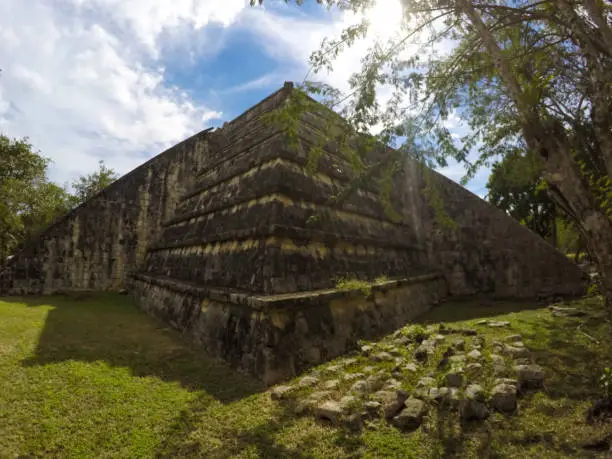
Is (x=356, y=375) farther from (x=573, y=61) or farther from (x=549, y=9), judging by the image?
(x=573, y=61)

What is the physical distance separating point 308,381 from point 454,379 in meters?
1.84

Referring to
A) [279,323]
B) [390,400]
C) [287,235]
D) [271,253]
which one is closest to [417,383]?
[390,400]

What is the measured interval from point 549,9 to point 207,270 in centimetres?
782

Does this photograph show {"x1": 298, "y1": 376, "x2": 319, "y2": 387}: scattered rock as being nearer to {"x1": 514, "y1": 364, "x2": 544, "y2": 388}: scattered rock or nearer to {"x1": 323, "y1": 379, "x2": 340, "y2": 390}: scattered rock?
{"x1": 323, "y1": 379, "x2": 340, "y2": 390}: scattered rock

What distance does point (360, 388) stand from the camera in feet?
12.9

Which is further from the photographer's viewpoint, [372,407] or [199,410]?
[199,410]

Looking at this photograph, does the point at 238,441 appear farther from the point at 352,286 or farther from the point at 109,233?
the point at 109,233

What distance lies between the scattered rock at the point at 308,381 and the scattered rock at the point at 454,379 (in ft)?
5.50

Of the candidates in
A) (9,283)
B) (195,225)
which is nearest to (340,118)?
(195,225)

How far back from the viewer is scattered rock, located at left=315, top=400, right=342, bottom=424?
11.0 ft

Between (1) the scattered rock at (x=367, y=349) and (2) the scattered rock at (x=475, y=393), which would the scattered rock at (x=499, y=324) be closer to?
(1) the scattered rock at (x=367, y=349)

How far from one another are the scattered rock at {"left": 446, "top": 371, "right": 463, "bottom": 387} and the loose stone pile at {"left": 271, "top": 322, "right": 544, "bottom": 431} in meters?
0.01

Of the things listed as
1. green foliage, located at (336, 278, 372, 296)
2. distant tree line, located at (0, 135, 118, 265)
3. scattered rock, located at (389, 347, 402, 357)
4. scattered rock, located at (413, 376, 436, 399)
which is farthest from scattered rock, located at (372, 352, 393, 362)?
distant tree line, located at (0, 135, 118, 265)

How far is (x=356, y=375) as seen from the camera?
435 centimetres
